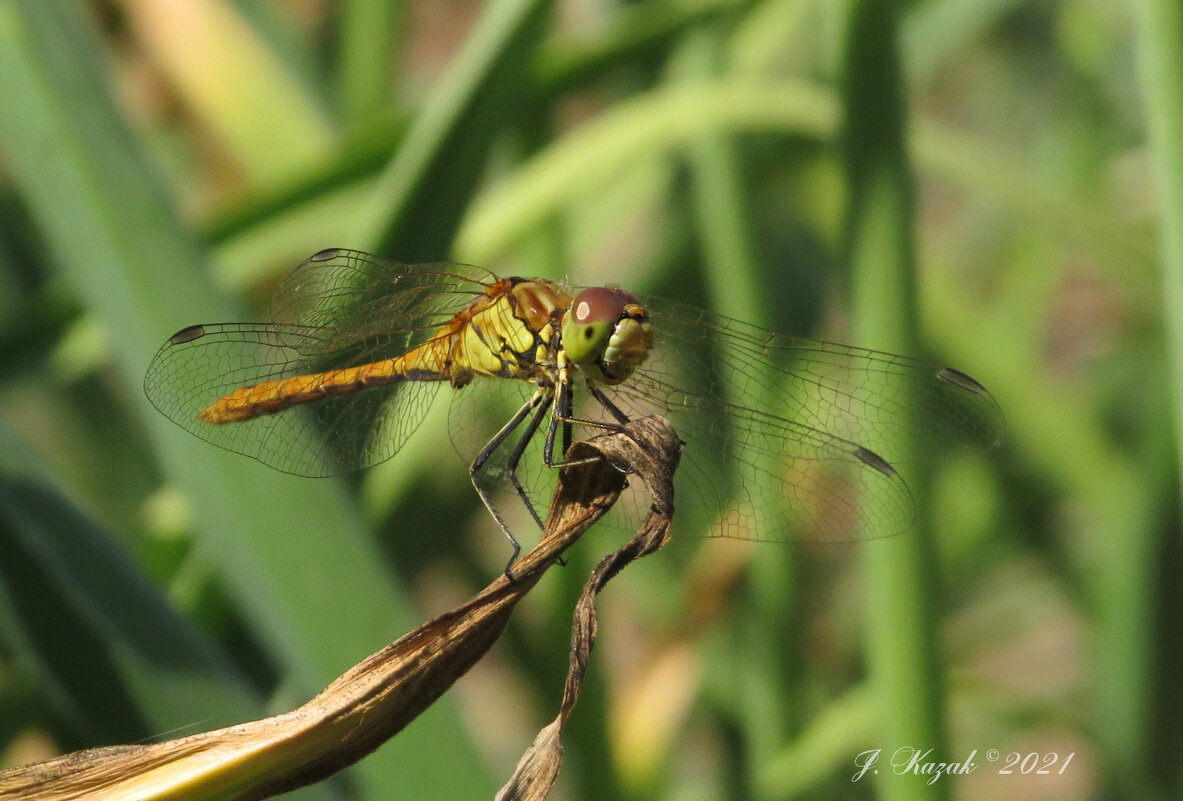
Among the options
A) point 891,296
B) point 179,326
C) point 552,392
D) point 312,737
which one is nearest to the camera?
point 312,737

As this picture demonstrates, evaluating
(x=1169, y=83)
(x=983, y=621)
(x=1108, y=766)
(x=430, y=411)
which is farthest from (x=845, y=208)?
(x=983, y=621)

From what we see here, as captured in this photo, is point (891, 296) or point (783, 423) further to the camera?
point (783, 423)

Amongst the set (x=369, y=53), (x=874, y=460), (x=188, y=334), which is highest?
(x=369, y=53)

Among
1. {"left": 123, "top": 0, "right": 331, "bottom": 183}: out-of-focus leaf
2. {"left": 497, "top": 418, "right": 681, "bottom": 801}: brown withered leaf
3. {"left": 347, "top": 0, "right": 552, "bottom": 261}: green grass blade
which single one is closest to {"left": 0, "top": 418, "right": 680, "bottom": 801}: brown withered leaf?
{"left": 497, "top": 418, "right": 681, "bottom": 801}: brown withered leaf

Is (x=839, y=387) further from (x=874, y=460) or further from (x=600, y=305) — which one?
(x=600, y=305)

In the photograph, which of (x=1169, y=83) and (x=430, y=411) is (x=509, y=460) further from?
(x=1169, y=83)

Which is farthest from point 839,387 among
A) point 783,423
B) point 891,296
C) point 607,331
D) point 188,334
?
point 188,334
